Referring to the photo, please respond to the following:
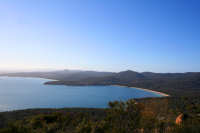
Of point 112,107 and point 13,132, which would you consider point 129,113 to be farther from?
point 13,132

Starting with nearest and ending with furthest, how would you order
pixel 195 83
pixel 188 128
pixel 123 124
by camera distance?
pixel 188 128, pixel 123 124, pixel 195 83

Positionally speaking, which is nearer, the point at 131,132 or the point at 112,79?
the point at 131,132

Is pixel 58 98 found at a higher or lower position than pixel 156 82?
lower

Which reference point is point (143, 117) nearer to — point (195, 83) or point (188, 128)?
point (188, 128)

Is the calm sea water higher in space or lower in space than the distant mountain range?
lower

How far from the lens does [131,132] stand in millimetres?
3918

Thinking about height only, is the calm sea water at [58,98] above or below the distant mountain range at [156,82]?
below

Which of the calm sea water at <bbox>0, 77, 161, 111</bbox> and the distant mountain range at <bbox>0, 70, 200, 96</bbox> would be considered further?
the distant mountain range at <bbox>0, 70, 200, 96</bbox>

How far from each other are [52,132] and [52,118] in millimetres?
5267

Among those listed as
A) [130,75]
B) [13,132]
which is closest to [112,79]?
[130,75]

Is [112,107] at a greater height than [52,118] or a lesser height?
greater

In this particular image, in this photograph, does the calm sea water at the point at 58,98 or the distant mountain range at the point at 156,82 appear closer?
the calm sea water at the point at 58,98

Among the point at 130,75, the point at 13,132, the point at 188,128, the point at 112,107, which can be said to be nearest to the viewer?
the point at 188,128

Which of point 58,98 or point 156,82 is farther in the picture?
point 156,82
